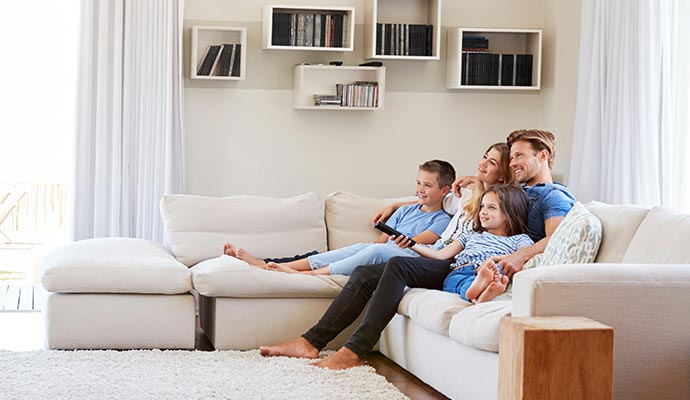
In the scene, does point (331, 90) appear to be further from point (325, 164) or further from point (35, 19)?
point (35, 19)

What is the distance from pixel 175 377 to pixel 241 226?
1.44 m

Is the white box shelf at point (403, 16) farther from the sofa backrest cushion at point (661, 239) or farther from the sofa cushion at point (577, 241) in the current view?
the sofa backrest cushion at point (661, 239)

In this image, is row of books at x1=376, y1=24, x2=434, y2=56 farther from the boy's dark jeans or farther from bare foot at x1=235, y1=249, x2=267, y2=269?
the boy's dark jeans

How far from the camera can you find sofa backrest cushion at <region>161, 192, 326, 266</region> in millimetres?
5207

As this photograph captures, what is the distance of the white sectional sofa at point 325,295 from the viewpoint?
3.00m

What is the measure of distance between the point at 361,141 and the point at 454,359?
3.03 metres

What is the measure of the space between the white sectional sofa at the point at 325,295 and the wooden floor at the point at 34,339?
0.06 meters

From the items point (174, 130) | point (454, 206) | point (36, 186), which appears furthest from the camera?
point (36, 186)

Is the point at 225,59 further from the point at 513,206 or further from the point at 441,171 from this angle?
the point at 513,206

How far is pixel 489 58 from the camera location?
6395 millimetres

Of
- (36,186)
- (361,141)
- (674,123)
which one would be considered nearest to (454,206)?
(674,123)

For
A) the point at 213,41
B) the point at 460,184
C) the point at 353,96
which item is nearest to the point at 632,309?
the point at 460,184

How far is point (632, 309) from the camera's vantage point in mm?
3002

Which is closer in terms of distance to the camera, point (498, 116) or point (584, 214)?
point (584, 214)
